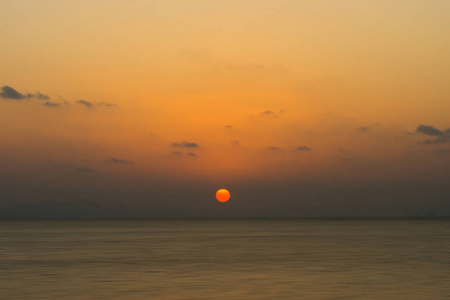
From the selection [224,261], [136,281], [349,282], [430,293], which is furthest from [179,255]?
[430,293]

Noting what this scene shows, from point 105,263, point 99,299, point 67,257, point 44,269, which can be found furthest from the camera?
point 67,257

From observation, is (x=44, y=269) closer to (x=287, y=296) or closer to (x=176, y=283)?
(x=176, y=283)

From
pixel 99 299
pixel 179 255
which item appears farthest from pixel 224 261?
pixel 99 299

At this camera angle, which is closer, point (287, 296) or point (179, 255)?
point (287, 296)

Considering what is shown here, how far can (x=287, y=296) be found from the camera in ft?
61.1

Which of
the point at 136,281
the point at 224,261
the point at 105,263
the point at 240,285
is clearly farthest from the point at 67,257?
the point at 240,285

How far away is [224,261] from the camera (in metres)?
30.5

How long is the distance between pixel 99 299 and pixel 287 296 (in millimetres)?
5592

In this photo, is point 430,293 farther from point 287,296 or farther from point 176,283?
point 176,283

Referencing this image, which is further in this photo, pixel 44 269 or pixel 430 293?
pixel 44 269

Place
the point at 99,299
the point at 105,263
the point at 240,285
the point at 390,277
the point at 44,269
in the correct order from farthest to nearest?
the point at 105,263, the point at 44,269, the point at 390,277, the point at 240,285, the point at 99,299

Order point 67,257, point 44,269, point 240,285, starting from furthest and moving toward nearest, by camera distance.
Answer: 1. point 67,257
2. point 44,269
3. point 240,285

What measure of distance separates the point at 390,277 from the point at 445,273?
2.87 meters

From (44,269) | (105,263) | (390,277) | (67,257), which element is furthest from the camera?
(67,257)
